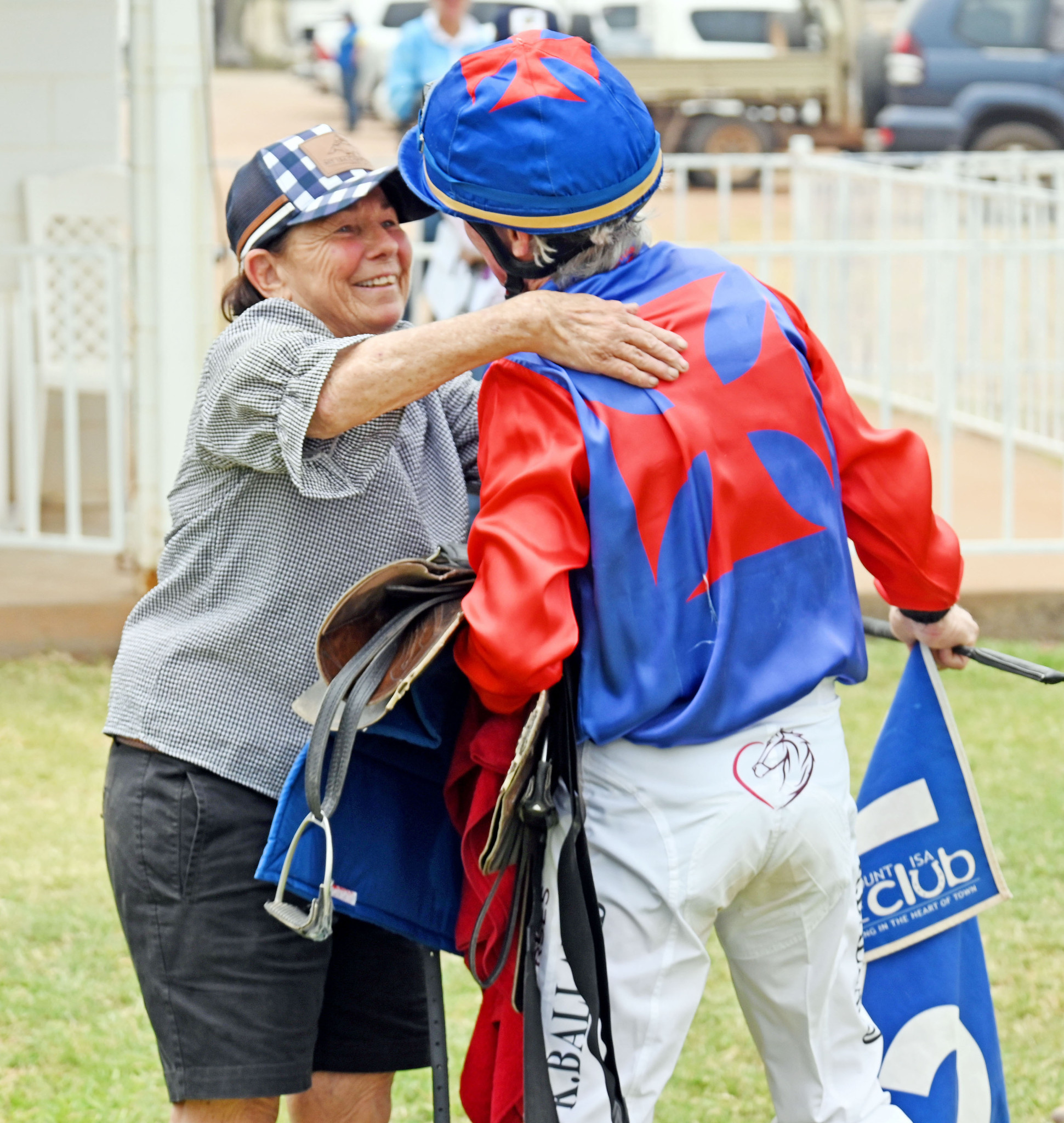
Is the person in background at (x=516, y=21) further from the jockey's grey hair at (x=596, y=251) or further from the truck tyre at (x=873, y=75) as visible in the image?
the truck tyre at (x=873, y=75)

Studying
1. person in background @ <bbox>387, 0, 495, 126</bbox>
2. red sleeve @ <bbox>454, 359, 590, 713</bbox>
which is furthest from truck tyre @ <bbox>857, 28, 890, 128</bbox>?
red sleeve @ <bbox>454, 359, 590, 713</bbox>

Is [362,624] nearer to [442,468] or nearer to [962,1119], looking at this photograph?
[442,468]

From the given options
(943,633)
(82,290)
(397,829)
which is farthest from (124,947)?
(82,290)

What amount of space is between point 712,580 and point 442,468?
53cm

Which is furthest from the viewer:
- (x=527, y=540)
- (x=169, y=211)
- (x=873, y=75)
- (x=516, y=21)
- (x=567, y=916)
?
(x=873, y=75)

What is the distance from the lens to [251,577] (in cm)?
209

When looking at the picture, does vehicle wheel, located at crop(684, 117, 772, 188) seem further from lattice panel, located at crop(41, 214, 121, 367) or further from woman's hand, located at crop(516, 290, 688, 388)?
woman's hand, located at crop(516, 290, 688, 388)

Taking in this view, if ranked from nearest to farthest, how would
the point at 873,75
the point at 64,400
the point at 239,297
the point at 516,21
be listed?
the point at 239,297
the point at 516,21
the point at 64,400
the point at 873,75

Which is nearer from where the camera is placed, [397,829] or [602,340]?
[602,340]

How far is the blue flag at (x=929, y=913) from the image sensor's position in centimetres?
243

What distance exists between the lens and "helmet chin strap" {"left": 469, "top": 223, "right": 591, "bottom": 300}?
6.26ft

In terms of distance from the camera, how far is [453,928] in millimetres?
2172

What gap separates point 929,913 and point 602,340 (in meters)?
1.15

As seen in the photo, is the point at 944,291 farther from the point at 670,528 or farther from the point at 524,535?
the point at 524,535
